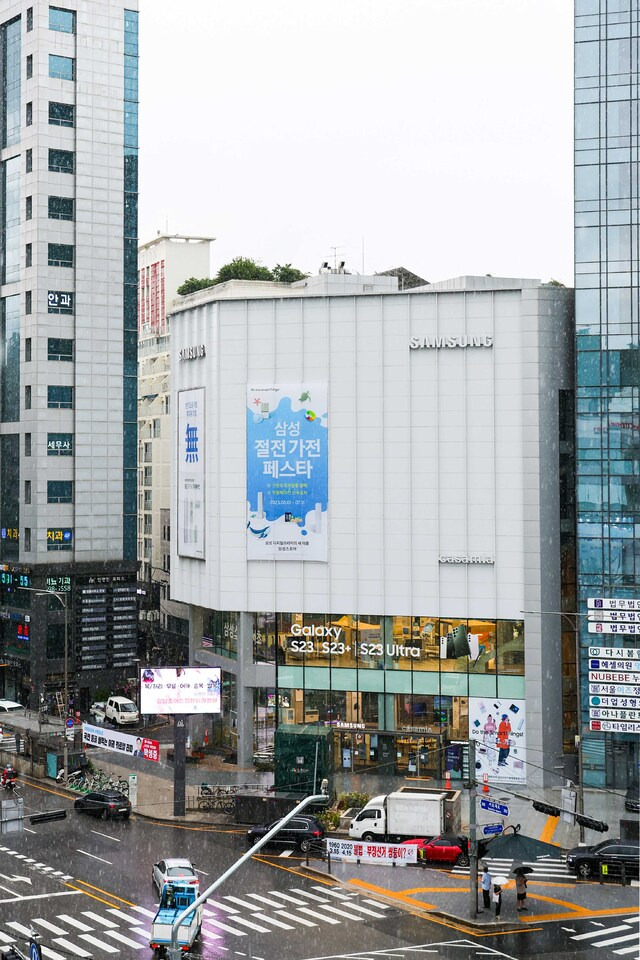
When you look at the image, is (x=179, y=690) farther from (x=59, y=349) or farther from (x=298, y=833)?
(x=59, y=349)

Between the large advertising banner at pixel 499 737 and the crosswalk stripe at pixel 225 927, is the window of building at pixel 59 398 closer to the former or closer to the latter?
the large advertising banner at pixel 499 737

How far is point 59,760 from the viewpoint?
76.2 meters

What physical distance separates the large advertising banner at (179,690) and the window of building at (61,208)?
150 ft

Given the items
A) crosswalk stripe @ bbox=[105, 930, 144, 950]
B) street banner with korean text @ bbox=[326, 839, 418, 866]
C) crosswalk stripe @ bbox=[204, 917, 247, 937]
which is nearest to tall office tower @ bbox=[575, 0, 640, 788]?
street banner with korean text @ bbox=[326, 839, 418, 866]

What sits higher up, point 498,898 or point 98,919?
point 498,898

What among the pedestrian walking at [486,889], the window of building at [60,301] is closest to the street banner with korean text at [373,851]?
the pedestrian walking at [486,889]

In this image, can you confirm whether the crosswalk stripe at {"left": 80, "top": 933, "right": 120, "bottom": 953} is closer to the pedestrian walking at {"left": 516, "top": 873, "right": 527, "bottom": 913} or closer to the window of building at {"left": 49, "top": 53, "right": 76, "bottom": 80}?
the pedestrian walking at {"left": 516, "top": 873, "right": 527, "bottom": 913}

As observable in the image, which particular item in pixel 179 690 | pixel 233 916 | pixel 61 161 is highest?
pixel 61 161

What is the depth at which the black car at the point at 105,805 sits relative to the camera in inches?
2608

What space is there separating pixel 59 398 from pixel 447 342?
1520 inches

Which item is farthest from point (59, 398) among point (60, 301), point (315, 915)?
point (315, 915)

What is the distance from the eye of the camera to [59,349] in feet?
329

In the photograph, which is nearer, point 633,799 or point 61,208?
point 633,799

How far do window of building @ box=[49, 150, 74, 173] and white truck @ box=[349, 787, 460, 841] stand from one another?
60.5m
